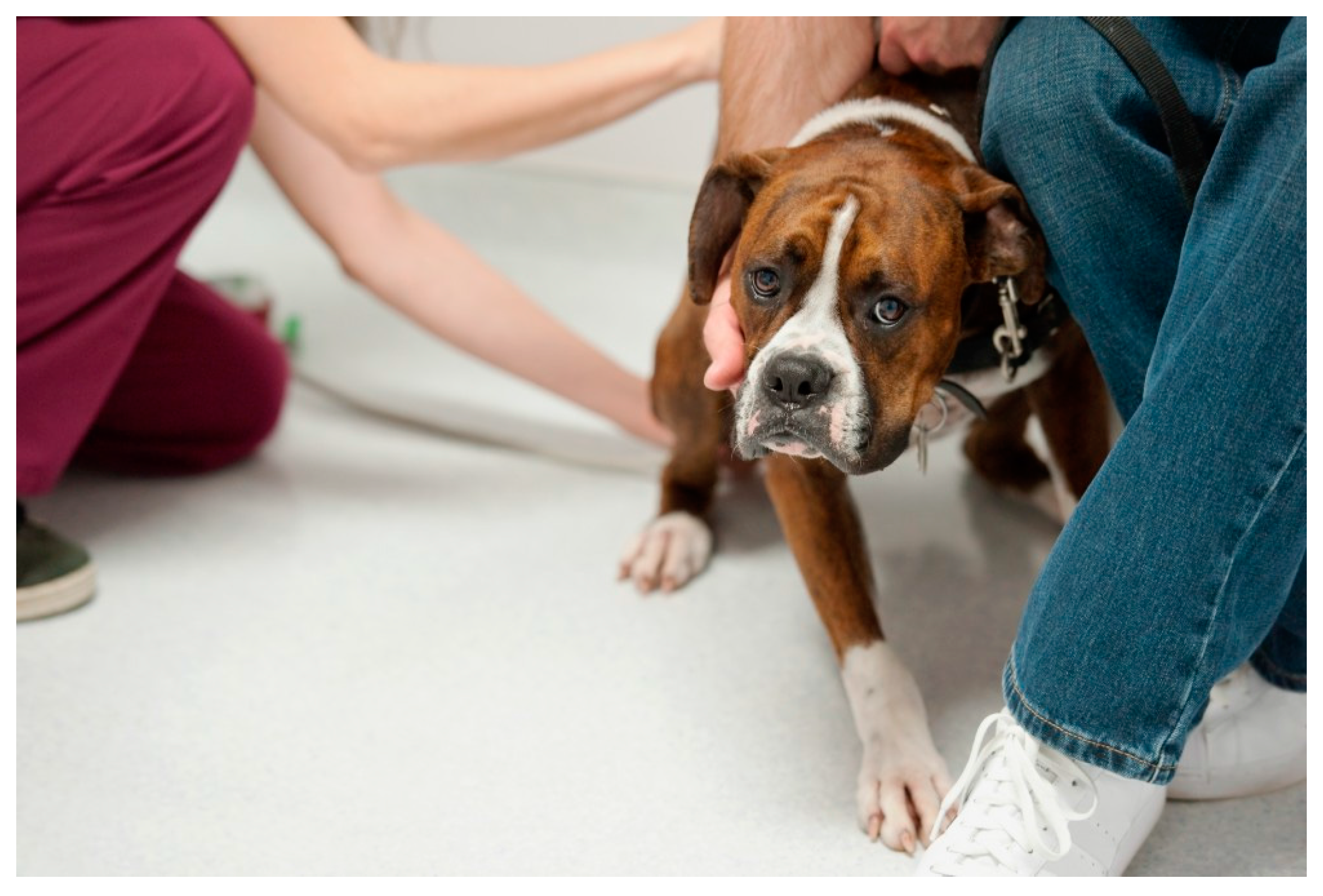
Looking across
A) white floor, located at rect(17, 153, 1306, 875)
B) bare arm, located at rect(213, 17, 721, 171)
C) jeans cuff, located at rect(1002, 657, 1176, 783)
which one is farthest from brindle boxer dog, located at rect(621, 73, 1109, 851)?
bare arm, located at rect(213, 17, 721, 171)

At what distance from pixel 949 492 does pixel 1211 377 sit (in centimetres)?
103

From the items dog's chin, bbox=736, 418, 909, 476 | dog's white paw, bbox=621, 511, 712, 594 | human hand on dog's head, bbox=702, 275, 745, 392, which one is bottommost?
dog's white paw, bbox=621, 511, 712, 594

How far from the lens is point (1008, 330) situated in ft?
4.77

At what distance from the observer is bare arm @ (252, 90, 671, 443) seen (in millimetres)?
2160

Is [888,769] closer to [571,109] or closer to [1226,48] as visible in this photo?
[1226,48]

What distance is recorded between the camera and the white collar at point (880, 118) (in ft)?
4.88

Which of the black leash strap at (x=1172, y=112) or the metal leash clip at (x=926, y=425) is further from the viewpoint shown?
the metal leash clip at (x=926, y=425)

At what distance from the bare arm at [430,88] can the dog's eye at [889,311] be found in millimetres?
535

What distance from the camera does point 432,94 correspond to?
1.80m

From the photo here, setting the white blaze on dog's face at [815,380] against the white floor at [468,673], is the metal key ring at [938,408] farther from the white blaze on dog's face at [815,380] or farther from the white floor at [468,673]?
the white floor at [468,673]

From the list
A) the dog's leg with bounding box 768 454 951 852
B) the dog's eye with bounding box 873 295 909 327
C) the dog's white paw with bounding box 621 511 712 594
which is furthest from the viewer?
the dog's white paw with bounding box 621 511 712 594

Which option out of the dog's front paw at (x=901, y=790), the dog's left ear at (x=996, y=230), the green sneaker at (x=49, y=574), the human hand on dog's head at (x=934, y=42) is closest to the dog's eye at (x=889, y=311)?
the dog's left ear at (x=996, y=230)

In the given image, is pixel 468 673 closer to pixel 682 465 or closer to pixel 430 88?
pixel 682 465

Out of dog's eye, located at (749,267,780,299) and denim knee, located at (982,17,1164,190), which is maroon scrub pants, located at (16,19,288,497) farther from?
denim knee, located at (982,17,1164,190)
